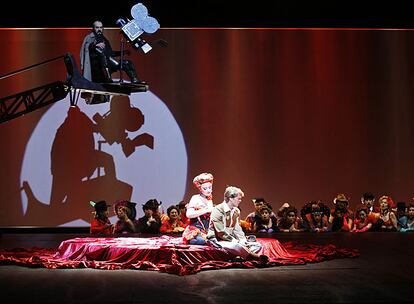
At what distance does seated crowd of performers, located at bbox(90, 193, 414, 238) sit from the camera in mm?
8734

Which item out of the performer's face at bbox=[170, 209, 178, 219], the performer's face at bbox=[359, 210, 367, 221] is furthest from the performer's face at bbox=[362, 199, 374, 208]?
the performer's face at bbox=[170, 209, 178, 219]

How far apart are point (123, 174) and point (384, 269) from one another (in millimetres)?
4440

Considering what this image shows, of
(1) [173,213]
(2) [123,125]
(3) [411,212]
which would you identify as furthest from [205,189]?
(3) [411,212]

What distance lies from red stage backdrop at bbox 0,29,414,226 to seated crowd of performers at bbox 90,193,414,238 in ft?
0.88

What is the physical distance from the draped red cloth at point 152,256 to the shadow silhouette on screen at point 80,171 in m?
2.33

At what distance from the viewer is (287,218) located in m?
9.02

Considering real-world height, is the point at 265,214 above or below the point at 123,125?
below

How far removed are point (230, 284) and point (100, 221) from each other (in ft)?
12.5

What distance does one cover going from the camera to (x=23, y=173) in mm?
9062

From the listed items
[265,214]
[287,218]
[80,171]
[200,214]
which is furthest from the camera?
[80,171]

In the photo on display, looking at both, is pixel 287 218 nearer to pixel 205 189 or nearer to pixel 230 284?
pixel 205 189

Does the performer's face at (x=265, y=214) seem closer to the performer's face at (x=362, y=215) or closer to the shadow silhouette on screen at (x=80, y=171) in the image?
the performer's face at (x=362, y=215)

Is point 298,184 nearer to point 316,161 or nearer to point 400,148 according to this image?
point 316,161

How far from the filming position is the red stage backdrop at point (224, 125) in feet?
29.9
